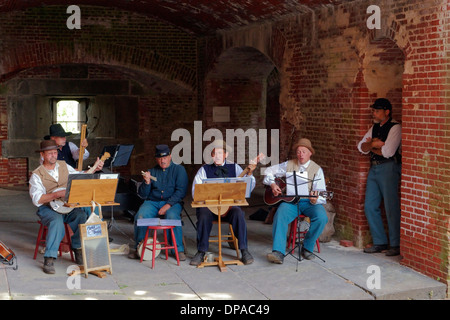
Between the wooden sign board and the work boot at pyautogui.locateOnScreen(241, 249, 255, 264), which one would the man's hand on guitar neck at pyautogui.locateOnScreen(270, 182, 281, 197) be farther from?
the wooden sign board

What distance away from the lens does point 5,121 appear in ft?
45.3

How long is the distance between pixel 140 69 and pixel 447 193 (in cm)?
808

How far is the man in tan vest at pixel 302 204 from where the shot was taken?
786 cm

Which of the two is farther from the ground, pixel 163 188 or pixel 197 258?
pixel 163 188

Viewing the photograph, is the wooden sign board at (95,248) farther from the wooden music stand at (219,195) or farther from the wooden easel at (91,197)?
the wooden music stand at (219,195)

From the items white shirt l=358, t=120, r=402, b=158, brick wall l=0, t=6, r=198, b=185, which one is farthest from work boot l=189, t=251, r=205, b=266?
brick wall l=0, t=6, r=198, b=185

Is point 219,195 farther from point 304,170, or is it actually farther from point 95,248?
point 95,248

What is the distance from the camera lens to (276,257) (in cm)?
775

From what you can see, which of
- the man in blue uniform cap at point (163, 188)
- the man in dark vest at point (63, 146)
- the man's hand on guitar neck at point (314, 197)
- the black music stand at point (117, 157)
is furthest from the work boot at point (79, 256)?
the man's hand on guitar neck at point (314, 197)

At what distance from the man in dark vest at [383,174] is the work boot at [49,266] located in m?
3.83

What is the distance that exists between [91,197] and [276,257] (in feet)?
7.40

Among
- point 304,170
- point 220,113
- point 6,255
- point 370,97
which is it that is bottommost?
point 6,255

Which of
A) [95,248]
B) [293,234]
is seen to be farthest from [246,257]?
[95,248]

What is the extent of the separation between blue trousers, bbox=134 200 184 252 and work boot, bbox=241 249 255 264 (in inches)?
30.2
